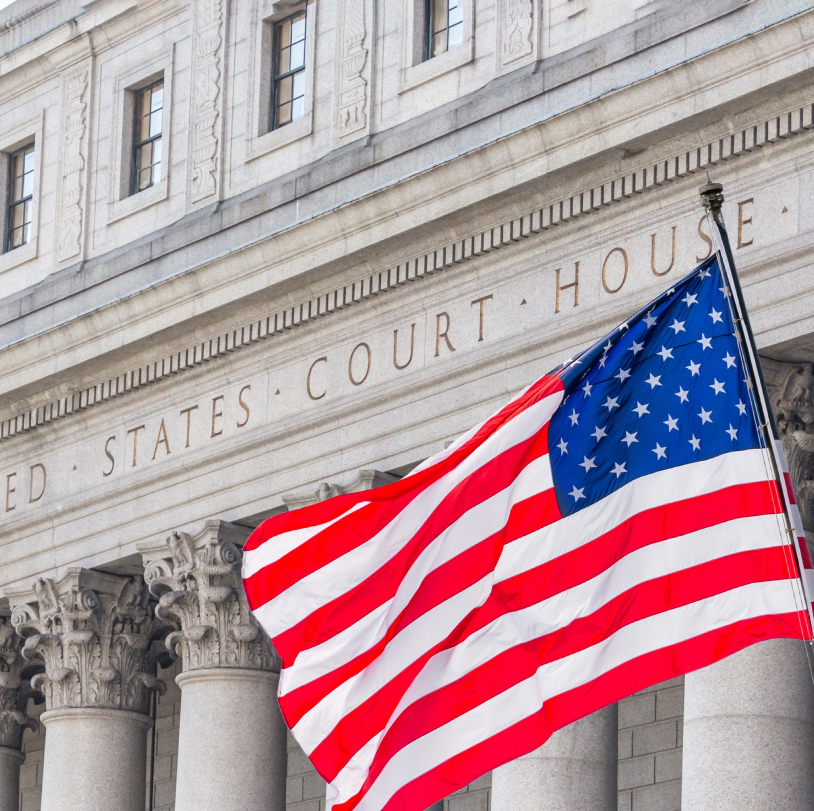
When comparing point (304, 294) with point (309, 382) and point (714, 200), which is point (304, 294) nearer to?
point (309, 382)

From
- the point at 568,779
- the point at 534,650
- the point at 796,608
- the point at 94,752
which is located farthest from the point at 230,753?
the point at 796,608

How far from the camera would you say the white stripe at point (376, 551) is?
23094mm

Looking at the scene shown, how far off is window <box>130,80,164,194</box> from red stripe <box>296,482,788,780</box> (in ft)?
72.6

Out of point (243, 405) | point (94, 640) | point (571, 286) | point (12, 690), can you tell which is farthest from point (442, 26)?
point (12, 690)

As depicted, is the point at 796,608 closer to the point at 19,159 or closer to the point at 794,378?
the point at 794,378

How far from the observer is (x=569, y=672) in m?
21.8

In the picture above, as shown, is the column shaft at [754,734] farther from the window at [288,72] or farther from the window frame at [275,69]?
the window at [288,72]

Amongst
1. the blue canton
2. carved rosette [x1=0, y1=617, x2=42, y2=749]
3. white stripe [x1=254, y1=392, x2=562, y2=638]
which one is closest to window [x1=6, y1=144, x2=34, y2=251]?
carved rosette [x1=0, y1=617, x2=42, y2=749]

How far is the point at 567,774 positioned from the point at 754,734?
379 cm

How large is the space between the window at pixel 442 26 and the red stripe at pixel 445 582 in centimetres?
1698

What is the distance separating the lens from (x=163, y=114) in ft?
145

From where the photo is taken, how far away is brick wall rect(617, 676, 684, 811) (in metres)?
38.1

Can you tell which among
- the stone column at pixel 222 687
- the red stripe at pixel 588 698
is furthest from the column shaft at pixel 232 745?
the red stripe at pixel 588 698

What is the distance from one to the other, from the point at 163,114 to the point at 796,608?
26157 mm
